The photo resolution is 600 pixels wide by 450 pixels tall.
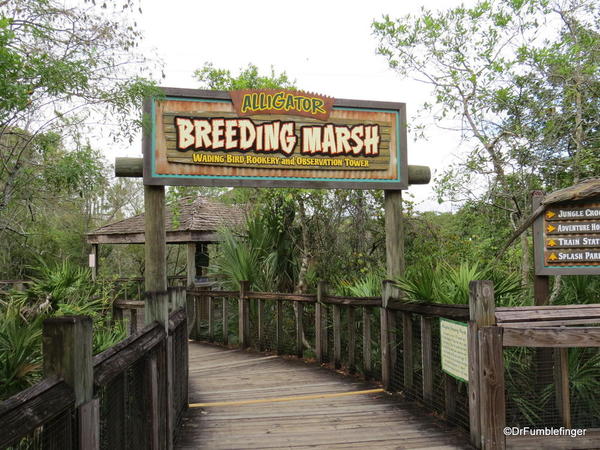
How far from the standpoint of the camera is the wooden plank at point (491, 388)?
153 inches

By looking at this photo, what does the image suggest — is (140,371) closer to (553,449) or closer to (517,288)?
(553,449)

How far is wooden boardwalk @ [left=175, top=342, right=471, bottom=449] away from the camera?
429cm

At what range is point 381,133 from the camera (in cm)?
702

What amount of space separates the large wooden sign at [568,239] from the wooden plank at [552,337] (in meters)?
0.98

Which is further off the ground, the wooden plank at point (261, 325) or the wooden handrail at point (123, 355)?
the wooden handrail at point (123, 355)

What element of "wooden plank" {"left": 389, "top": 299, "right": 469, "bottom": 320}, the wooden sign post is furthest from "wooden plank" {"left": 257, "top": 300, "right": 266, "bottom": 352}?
"wooden plank" {"left": 389, "top": 299, "right": 469, "bottom": 320}

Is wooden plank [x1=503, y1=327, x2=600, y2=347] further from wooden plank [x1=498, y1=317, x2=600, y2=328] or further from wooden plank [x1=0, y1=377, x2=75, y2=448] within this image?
wooden plank [x1=0, y1=377, x2=75, y2=448]

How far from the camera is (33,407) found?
5.16 feet

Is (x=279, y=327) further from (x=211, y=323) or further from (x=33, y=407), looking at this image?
(x=33, y=407)

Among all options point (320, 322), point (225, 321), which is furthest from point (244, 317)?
point (320, 322)

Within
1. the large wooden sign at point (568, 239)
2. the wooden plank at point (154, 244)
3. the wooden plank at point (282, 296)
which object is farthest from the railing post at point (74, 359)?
the wooden plank at point (282, 296)

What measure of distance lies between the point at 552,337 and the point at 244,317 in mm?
6284

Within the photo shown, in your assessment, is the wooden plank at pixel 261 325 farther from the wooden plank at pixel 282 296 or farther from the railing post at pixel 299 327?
the railing post at pixel 299 327

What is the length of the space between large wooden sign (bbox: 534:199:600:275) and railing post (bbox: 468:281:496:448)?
1.17 m
